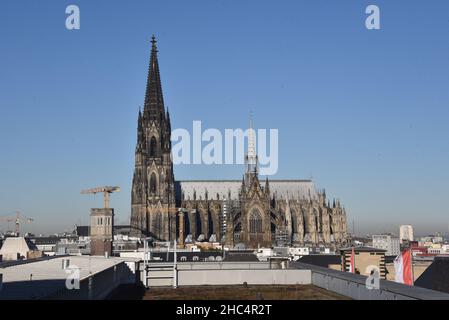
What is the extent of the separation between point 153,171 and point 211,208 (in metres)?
19.8

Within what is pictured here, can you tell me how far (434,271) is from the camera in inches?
3137

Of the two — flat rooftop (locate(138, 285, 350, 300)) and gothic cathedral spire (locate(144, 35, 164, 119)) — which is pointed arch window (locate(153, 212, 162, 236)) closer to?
gothic cathedral spire (locate(144, 35, 164, 119))

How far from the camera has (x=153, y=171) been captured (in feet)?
533

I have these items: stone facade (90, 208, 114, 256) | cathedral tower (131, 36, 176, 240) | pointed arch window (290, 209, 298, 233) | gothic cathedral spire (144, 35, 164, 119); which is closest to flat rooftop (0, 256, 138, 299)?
stone facade (90, 208, 114, 256)

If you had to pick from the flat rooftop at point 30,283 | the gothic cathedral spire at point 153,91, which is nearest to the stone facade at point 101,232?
the flat rooftop at point 30,283

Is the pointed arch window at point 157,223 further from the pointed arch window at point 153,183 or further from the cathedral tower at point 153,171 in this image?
the pointed arch window at point 153,183

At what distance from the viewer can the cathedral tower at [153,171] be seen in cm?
15975

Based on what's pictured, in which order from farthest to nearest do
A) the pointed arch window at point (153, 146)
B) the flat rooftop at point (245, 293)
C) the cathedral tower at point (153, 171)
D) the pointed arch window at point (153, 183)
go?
the pointed arch window at point (153, 146) → the pointed arch window at point (153, 183) → the cathedral tower at point (153, 171) → the flat rooftop at point (245, 293)

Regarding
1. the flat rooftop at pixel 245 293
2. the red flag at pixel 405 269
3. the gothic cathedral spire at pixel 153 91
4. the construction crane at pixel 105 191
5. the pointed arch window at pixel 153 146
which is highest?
the gothic cathedral spire at pixel 153 91

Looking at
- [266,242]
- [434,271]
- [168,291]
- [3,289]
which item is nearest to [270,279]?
[168,291]

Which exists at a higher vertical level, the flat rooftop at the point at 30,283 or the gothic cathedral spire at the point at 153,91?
the gothic cathedral spire at the point at 153,91

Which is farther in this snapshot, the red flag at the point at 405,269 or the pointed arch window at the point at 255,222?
the pointed arch window at the point at 255,222

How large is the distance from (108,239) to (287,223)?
7189 centimetres
